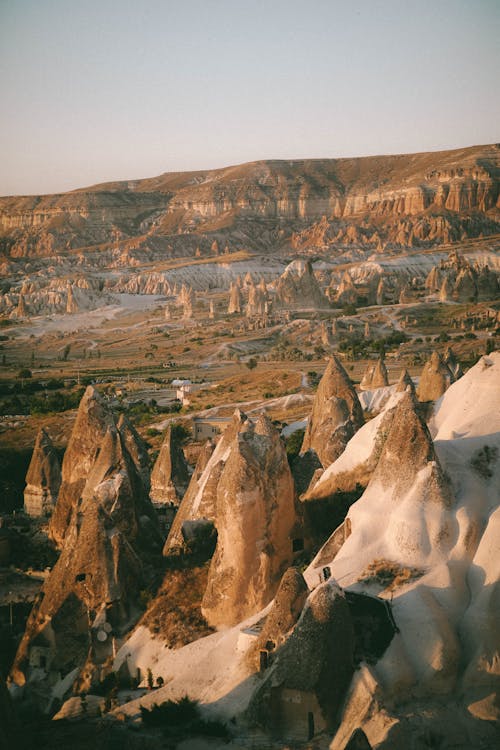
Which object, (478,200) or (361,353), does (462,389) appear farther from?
(478,200)

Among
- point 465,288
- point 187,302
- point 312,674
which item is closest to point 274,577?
point 312,674

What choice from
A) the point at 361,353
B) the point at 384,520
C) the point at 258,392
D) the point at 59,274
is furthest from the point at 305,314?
the point at 384,520

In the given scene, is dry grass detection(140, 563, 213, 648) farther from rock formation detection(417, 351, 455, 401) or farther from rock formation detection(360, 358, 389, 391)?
rock formation detection(360, 358, 389, 391)

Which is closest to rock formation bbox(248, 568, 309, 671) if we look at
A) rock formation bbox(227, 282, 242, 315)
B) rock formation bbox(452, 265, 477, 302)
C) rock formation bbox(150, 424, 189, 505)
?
rock formation bbox(150, 424, 189, 505)

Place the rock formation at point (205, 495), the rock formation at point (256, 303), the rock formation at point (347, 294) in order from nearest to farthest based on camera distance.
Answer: the rock formation at point (205, 495)
the rock formation at point (256, 303)
the rock formation at point (347, 294)

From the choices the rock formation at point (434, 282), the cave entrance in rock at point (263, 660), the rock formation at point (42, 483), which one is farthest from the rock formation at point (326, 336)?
the cave entrance in rock at point (263, 660)

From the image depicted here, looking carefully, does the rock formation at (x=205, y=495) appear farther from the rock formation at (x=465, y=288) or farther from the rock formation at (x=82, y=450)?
the rock formation at (x=465, y=288)
